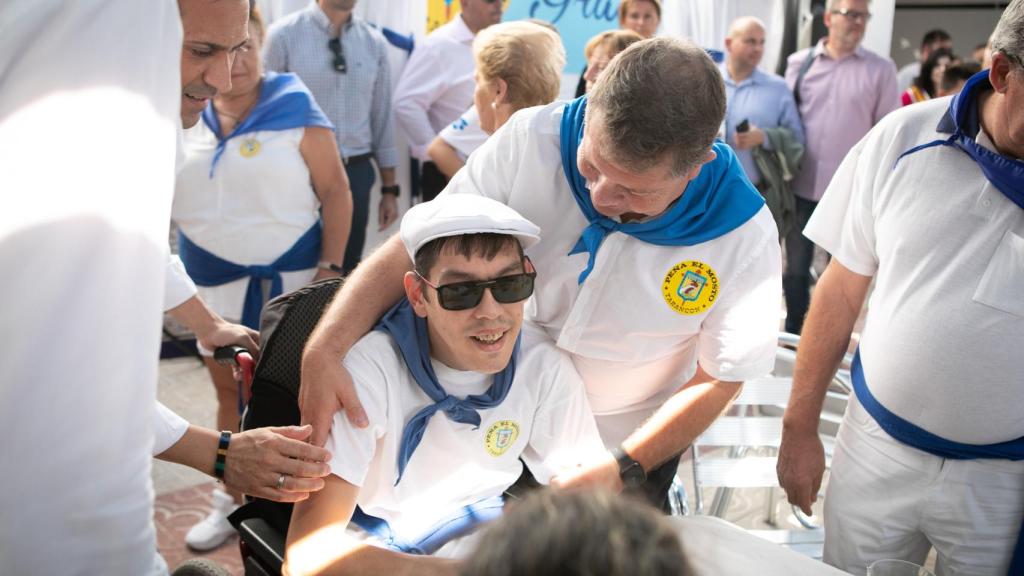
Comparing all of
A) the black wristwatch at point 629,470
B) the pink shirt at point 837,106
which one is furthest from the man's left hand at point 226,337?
the pink shirt at point 837,106

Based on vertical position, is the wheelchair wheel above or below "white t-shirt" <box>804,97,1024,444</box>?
below

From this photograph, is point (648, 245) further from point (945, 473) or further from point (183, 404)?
point (183, 404)

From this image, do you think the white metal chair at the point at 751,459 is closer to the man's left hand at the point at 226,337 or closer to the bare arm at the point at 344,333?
the bare arm at the point at 344,333

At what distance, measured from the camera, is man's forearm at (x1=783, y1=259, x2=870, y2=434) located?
2.21 metres

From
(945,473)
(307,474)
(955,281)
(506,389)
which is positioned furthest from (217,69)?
(945,473)

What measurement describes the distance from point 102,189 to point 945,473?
1.78 meters

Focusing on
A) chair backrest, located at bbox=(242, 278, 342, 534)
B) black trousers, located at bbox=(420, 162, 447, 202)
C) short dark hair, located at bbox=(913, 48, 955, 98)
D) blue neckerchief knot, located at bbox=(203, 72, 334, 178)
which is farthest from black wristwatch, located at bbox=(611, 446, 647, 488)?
short dark hair, located at bbox=(913, 48, 955, 98)

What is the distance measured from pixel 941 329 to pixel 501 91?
1566 millimetres

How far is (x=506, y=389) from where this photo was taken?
82.4 inches

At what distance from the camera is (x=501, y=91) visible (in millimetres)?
2895

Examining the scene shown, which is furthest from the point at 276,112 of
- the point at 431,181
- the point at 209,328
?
the point at 431,181

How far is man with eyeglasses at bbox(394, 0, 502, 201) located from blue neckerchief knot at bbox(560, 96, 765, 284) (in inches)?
111

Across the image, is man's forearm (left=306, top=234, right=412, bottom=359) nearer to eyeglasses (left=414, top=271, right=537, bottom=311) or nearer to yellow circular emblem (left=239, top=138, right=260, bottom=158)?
eyeglasses (left=414, top=271, right=537, bottom=311)

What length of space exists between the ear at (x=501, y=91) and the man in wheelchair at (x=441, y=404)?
0.99 m
